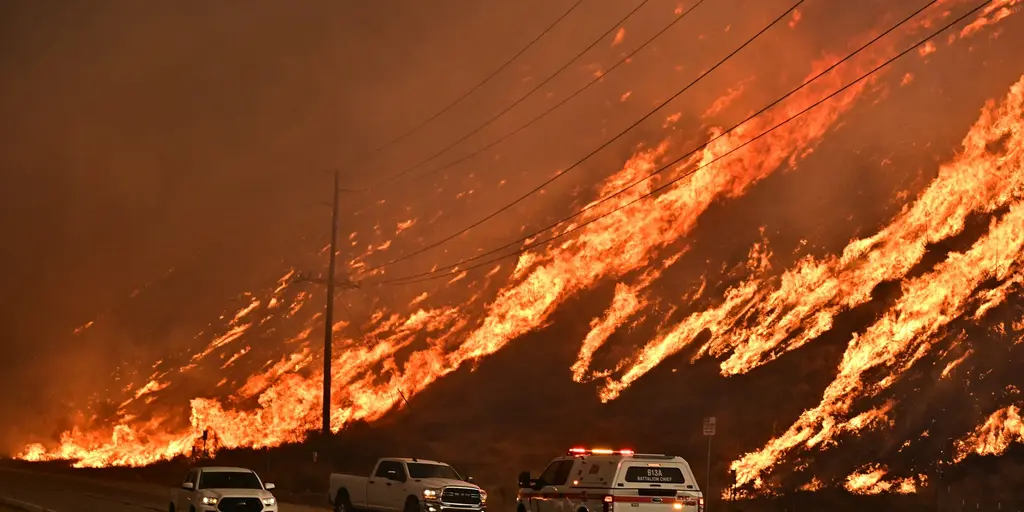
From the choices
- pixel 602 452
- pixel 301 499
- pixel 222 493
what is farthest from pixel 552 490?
pixel 301 499

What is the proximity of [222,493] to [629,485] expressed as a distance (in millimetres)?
11053

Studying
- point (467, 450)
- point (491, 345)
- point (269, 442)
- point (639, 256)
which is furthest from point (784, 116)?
point (269, 442)

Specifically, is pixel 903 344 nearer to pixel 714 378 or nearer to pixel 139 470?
pixel 714 378

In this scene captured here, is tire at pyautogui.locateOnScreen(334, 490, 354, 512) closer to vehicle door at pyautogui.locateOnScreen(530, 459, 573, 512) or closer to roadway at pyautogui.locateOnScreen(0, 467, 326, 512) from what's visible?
roadway at pyautogui.locateOnScreen(0, 467, 326, 512)

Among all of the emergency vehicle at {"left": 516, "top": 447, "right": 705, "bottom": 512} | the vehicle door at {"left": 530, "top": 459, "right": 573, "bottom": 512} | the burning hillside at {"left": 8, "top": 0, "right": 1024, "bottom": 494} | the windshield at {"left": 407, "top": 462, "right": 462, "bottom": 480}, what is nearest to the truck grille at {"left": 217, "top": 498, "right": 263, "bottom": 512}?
the windshield at {"left": 407, "top": 462, "right": 462, "bottom": 480}

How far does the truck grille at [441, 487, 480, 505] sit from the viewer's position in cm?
2929

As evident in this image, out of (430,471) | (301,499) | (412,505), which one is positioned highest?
(301,499)

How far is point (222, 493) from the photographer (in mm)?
26828

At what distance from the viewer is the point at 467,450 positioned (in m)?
63.8

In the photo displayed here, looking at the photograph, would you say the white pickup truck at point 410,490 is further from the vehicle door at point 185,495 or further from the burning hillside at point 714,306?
the burning hillside at point 714,306

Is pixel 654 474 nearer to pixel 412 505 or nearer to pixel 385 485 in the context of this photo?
pixel 412 505

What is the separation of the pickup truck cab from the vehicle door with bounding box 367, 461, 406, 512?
3789mm

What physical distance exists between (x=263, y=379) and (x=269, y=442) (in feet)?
26.1

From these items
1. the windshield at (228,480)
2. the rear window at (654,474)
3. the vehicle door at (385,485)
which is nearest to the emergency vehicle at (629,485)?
the rear window at (654,474)
